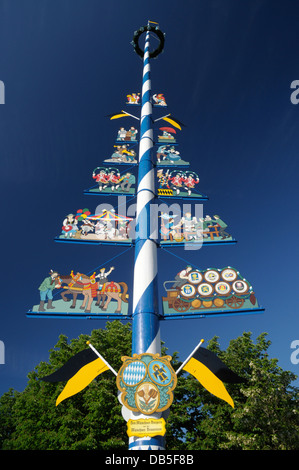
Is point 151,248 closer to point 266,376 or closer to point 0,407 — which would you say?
point 266,376

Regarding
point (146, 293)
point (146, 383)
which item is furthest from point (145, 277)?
point (146, 383)

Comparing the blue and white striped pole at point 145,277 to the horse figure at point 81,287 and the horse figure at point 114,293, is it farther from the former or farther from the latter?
the horse figure at point 81,287

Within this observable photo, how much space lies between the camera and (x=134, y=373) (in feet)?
14.1

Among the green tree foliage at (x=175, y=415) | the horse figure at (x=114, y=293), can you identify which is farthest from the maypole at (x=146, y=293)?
the green tree foliage at (x=175, y=415)

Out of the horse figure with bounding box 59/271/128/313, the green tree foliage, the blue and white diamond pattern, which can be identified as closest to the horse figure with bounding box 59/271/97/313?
the horse figure with bounding box 59/271/128/313

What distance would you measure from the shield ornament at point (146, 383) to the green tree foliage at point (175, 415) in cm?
801

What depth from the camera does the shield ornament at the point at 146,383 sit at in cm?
413

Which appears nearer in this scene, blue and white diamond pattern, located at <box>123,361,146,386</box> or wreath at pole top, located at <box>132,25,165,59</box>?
blue and white diamond pattern, located at <box>123,361,146,386</box>

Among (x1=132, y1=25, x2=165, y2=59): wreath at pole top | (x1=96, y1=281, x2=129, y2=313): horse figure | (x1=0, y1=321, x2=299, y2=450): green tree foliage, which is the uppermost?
(x1=132, y1=25, x2=165, y2=59): wreath at pole top

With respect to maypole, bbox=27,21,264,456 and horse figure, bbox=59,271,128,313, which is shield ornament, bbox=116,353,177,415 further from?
horse figure, bbox=59,271,128,313

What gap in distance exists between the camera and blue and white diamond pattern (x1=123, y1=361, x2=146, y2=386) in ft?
13.9

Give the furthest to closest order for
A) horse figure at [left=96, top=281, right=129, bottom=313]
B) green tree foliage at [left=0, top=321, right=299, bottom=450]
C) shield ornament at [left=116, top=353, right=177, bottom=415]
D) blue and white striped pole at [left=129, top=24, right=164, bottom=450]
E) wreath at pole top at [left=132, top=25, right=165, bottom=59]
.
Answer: green tree foliage at [left=0, top=321, right=299, bottom=450] < wreath at pole top at [left=132, top=25, right=165, bottom=59] < horse figure at [left=96, top=281, right=129, bottom=313] < blue and white striped pole at [left=129, top=24, right=164, bottom=450] < shield ornament at [left=116, top=353, right=177, bottom=415]

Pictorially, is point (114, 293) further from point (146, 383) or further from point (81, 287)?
point (146, 383)
